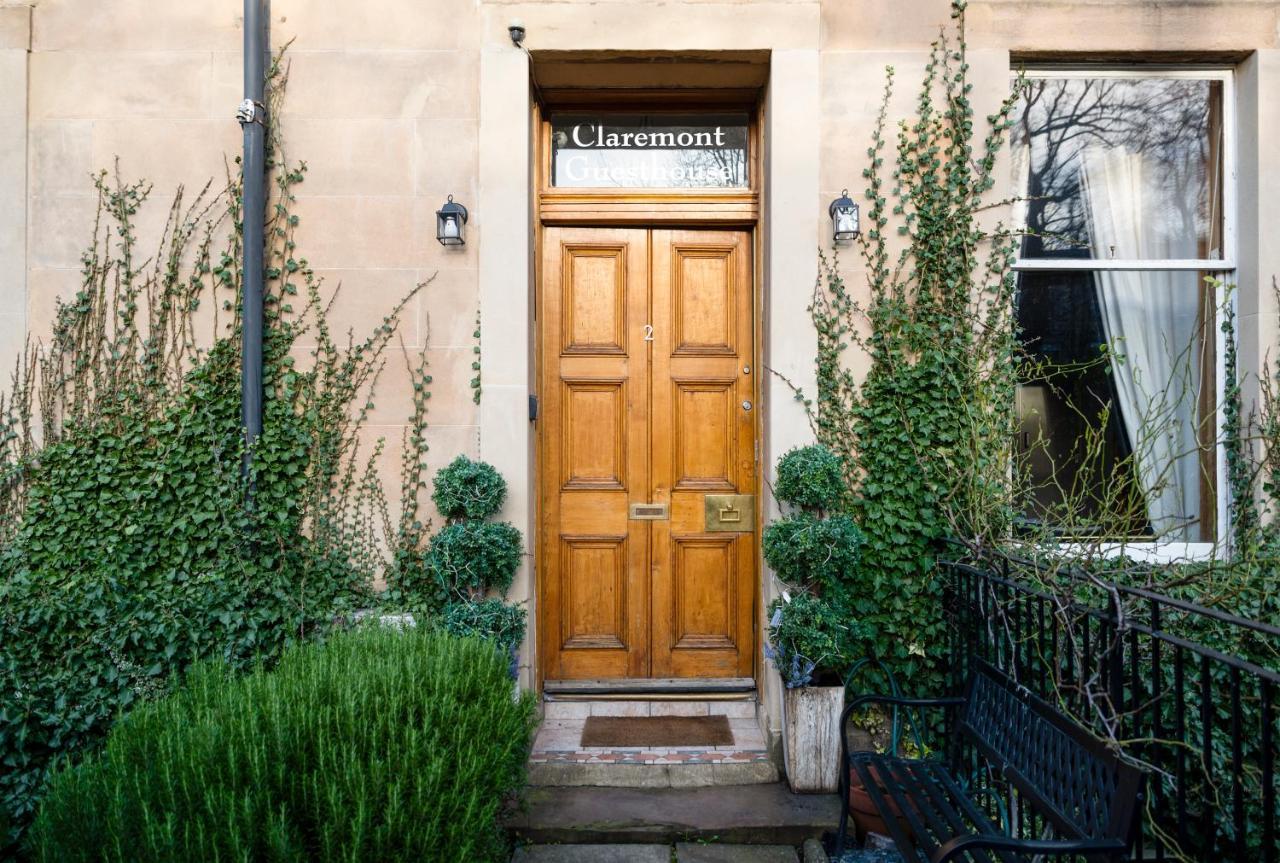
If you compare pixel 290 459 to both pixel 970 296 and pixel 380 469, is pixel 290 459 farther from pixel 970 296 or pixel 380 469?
pixel 970 296

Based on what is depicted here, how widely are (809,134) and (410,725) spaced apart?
332cm

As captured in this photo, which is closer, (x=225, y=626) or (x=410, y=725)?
(x=410, y=725)

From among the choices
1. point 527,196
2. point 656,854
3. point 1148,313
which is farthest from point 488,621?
point 1148,313

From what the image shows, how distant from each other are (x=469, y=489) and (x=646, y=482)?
1045 mm

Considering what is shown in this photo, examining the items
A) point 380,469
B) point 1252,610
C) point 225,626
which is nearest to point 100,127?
point 380,469

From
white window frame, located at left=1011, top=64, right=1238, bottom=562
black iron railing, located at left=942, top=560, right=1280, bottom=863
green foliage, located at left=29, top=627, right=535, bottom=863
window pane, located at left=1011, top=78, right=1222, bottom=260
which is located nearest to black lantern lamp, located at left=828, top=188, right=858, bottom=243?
white window frame, located at left=1011, top=64, right=1238, bottom=562

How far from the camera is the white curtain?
4168mm

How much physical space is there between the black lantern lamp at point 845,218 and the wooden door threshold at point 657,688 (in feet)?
8.05

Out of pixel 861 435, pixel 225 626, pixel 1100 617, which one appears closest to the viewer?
pixel 1100 617

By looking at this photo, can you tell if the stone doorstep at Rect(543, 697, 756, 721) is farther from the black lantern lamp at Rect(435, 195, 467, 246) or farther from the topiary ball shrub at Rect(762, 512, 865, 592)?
the black lantern lamp at Rect(435, 195, 467, 246)

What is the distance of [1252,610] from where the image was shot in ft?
12.1

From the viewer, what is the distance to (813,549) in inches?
140

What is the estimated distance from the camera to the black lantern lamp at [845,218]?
3.89 metres

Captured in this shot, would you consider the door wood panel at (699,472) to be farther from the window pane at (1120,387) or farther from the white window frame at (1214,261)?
the white window frame at (1214,261)
